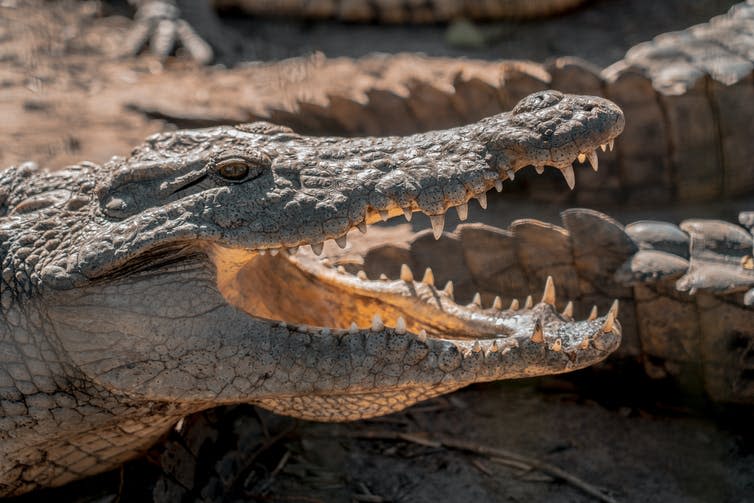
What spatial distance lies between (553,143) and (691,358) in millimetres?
1269

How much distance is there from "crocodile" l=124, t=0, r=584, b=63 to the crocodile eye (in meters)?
4.94

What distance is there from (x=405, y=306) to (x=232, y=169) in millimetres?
869

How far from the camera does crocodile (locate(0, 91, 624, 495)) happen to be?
2.76 meters

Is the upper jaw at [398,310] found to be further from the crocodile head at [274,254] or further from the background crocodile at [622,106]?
the background crocodile at [622,106]

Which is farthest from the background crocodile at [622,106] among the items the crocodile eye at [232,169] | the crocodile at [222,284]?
the crocodile eye at [232,169]

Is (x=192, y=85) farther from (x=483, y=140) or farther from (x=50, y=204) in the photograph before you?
(x=483, y=140)

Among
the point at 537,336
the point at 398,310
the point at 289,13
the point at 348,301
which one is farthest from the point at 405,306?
the point at 289,13

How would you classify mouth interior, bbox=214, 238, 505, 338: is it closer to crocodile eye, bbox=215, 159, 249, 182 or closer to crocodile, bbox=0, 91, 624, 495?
crocodile, bbox=0, 91, 624, 495

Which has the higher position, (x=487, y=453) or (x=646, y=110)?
(x=646, y=110)

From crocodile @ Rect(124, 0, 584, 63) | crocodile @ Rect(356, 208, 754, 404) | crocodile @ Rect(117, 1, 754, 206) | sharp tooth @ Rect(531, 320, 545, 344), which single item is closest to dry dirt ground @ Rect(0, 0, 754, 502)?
crocodile @ Rect(356, 208, 754, 404)

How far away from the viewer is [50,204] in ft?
9.95

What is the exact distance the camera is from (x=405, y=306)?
3.30 m

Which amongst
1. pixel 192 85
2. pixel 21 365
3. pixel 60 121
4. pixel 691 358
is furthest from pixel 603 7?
pixel 21 365

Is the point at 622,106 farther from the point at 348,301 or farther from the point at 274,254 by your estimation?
the point at 274,254
